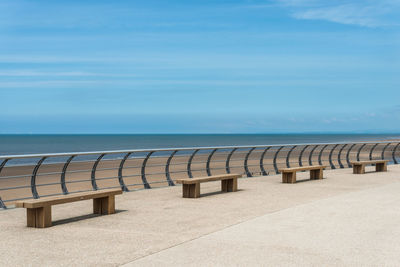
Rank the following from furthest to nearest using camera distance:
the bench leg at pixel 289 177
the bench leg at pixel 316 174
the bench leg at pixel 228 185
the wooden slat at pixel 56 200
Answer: the bench leg at pixel 316 174 < the bench leg at pixel 289 177 < the bench leg at pixel 228 185 < the wooden slat at pixel 56 200

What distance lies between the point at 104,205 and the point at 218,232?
268 cm

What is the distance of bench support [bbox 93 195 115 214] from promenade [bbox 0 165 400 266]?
0.16m

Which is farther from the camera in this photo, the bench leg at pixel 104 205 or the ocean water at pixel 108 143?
the ocean water at pixel 108 143

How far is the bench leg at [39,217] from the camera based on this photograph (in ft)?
26.9

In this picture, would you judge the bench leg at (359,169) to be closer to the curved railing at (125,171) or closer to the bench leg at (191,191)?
the curved railing at (125,171)

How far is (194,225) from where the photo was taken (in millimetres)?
8305

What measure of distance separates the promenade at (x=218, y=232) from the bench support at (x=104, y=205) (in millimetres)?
165

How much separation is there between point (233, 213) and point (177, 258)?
3502mm

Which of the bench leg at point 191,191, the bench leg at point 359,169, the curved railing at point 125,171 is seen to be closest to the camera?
the curved railing at point 125,171

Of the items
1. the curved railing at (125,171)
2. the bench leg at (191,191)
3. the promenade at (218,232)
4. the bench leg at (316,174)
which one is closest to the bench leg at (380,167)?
the curved railing at (125,171)

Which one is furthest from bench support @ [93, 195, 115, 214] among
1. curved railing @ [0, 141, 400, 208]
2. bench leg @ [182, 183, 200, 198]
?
bench leg @ [182, 183, 200, 198]

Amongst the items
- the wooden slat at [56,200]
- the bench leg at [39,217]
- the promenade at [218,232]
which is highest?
the wooden slat at [56,200]

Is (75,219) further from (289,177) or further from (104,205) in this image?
(289,177)

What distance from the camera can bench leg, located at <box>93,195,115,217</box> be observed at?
9.51 meters
